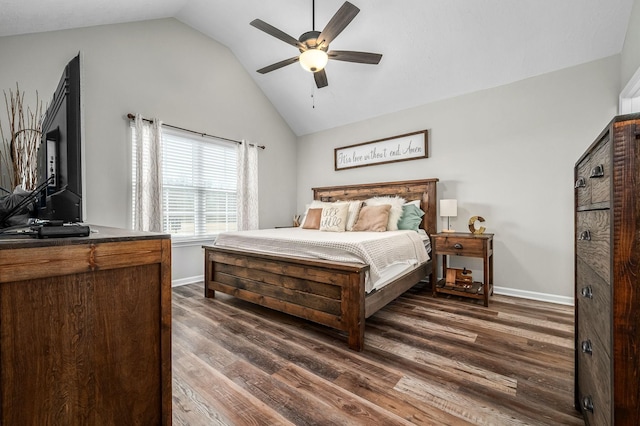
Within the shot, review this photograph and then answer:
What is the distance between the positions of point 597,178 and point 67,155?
2037 millimetres

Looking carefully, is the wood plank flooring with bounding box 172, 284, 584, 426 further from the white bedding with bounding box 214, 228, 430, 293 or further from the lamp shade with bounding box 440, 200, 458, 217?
the lamp shade with bounding box 440, 200, 458, 217

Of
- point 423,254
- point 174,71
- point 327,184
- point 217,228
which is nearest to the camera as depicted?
point 423,254

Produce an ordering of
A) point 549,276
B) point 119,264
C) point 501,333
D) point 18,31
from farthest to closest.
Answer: point 549,276 < point 18,31 < point 501,333 < point 119,264

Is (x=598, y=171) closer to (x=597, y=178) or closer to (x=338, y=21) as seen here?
(x=597, y=178)

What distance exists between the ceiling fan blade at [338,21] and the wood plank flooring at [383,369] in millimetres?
2551

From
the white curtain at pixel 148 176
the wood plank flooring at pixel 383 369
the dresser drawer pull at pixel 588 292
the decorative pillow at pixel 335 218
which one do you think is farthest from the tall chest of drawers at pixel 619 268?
the white curtain at pixel 148 176

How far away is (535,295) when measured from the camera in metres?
3.01

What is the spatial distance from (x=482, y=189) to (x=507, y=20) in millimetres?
1762

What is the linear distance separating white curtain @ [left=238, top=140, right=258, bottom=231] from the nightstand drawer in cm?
282

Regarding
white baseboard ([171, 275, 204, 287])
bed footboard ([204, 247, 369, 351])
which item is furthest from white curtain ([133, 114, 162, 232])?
bed footboard ([204, 247, 369, 351])

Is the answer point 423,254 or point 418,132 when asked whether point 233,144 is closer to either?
point 418,132

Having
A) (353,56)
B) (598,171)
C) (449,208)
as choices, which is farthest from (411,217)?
(598,171)

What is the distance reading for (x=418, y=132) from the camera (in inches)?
149

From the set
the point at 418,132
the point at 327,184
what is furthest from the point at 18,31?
the point at 418,132
